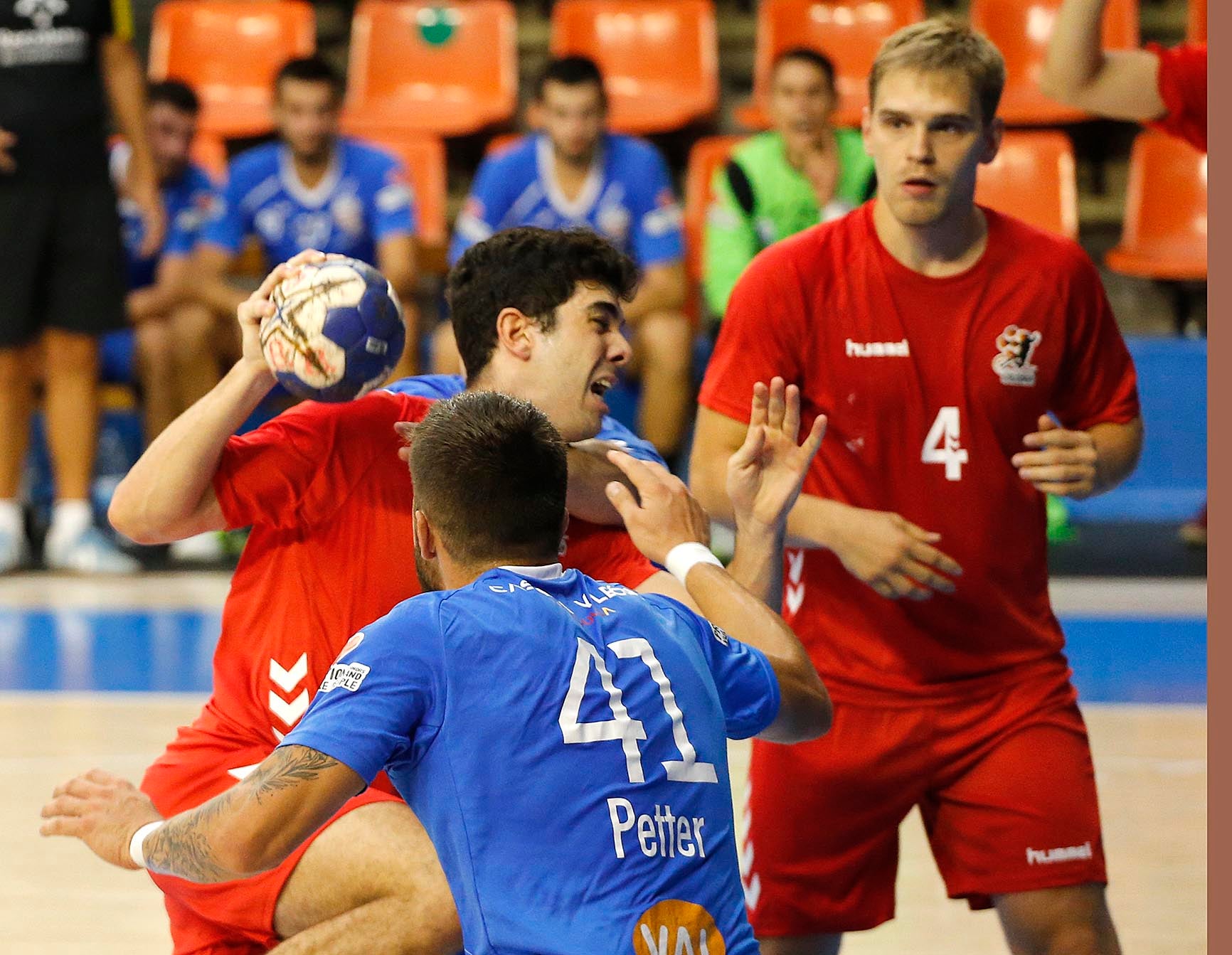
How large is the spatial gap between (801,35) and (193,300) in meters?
3.70

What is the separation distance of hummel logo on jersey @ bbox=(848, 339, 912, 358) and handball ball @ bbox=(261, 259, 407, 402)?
3.10 ft

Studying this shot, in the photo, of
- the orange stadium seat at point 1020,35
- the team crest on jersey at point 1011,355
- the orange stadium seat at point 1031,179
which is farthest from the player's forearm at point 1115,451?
the orange stadium seat at point 1020,35

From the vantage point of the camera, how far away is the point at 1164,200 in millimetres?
9445

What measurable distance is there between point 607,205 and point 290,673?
18.6ft

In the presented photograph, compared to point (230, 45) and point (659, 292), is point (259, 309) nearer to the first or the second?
point (659, 292)

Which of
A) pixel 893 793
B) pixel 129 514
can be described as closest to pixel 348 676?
pixel 129 514

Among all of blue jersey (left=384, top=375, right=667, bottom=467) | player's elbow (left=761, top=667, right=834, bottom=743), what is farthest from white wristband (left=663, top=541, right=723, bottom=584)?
blue jersey (left=384, top=375, right=667, bottom=467)

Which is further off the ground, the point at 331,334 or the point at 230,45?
the point at 230,45

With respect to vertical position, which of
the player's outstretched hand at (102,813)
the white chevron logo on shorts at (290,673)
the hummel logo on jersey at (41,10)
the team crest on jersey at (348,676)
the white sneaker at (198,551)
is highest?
the hummel logo on jersey at (41,10)

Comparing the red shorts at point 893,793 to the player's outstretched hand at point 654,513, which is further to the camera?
the red shorts at point 893,793

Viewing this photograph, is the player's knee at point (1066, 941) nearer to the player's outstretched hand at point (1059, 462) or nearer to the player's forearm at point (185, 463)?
the player's outstretched hand at point (1059, 462)

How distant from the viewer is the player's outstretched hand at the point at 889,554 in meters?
3.36

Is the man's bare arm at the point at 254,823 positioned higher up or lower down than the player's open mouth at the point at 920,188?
lower down

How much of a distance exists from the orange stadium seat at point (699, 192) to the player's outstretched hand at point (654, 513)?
21.5 feet
